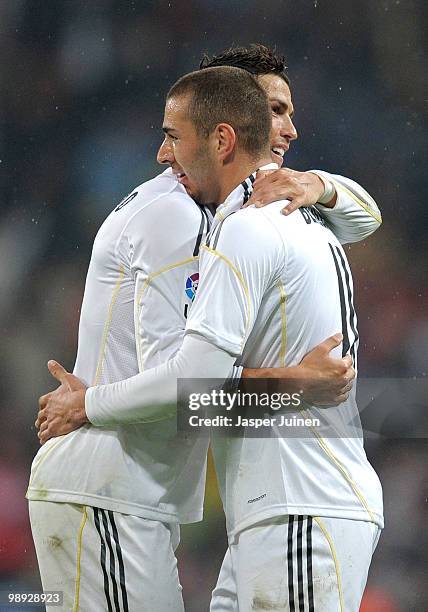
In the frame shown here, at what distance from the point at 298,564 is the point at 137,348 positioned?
1.55 ft

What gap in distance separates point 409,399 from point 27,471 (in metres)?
1.31

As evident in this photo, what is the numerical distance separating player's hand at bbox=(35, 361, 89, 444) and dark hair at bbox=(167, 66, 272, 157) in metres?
0.52

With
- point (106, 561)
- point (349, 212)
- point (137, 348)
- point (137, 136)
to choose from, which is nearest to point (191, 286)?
point (137, 348)

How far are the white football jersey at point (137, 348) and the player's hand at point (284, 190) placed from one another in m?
0.15

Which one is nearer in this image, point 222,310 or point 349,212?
point 222,310

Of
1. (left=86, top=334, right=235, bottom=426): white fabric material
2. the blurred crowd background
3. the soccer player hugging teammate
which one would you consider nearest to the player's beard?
the soccer player hugging teammate

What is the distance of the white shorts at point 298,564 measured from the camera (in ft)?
4.72

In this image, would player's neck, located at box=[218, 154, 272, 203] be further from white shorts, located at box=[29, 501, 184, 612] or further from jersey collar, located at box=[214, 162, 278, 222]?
white shorts, located at box=[29, 501, 184, 612]

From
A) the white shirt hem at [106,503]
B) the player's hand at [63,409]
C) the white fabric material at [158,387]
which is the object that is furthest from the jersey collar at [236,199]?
the white shirt hem at [106,503]

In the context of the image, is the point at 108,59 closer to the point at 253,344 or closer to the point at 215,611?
the point at 253,344

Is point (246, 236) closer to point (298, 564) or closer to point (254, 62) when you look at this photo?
point (298, 564)

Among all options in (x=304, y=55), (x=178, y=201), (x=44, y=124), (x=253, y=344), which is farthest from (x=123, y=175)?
(x=253, y=344)

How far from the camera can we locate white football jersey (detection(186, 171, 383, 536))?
4.62 feet

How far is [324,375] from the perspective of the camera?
149cm
